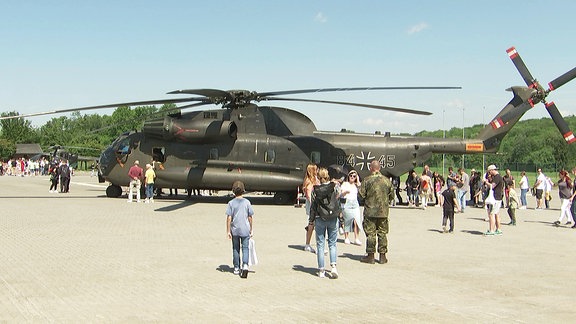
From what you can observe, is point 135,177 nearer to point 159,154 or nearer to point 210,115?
point 159,154

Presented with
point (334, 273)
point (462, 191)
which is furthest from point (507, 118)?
point (334, 273)

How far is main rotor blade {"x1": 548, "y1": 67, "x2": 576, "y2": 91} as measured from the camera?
1948 centimetres

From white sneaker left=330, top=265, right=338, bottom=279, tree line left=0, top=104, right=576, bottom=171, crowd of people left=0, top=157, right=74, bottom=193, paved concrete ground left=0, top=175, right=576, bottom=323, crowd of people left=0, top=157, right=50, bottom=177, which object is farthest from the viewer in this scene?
tree line left=0, top=104, right=576, bottom=171

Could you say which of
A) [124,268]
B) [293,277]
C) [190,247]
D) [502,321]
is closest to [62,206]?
[190,247]

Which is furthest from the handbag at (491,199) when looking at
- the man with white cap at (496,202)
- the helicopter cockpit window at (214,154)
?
the helicopter cockpit window at (214,154)

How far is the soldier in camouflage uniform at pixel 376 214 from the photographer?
9438 millimetres

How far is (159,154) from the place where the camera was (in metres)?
21.2

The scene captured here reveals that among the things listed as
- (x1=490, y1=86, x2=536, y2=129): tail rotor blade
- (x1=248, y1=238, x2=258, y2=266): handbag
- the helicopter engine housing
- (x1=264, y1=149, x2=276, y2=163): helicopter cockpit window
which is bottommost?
(x1=248, y1=238, x2=258, y2=266): handbag

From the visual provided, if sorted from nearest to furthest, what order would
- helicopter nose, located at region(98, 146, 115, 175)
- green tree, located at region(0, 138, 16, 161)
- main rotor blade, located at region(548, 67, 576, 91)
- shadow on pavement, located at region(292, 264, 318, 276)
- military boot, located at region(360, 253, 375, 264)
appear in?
shadow on pavement, located at region(292, 264, 318, 276) → military boot, located at region(360, 253, 375, 264) → main rotor blade, located at region(548, 67, 576, 91) → helicopter nose, located at region(98, 146, 115, 175) → green tree, located at region(0, 138, 16, 161)

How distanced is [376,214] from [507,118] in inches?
519

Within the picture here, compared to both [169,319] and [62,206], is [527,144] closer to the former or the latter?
[62,206]

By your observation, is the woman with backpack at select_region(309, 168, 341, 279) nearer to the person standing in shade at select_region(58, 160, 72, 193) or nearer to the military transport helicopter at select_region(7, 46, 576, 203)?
the military transport helicopter at select_region(7, 46, 576, 203)

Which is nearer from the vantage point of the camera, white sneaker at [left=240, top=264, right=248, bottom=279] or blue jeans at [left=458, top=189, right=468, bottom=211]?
white sneaker at [left=240, top=264, right=248, bottom=279]

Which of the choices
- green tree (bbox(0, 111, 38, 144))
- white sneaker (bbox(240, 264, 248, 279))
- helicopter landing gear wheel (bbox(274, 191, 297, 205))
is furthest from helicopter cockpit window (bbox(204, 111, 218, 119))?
green tree (bbox(0, 111, 38, 144))
